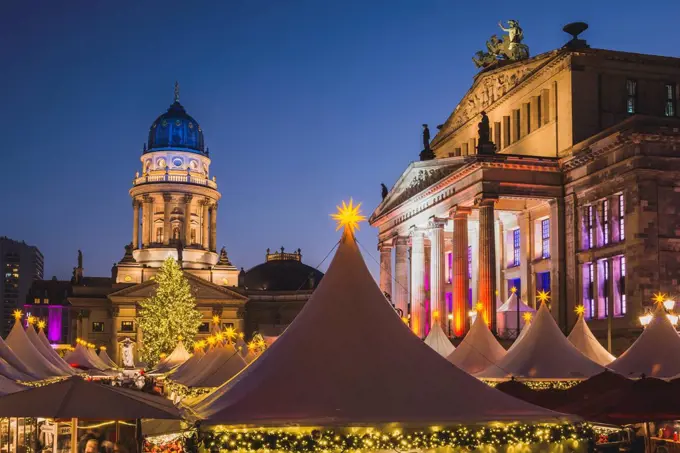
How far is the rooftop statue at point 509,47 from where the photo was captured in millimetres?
55828

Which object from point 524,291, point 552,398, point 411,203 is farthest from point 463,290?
point 552,398

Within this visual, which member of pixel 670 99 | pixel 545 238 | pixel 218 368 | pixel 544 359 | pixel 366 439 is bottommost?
pixel 366 439

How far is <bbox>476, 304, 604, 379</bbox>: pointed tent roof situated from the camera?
90.5ft

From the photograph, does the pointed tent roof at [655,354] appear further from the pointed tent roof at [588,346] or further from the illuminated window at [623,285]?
the illuminated window at [623,285]

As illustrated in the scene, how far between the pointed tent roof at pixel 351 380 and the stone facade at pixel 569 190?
2811 cm

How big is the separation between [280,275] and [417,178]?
65.5m

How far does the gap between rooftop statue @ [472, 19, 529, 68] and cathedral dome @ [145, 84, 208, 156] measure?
59.3 m

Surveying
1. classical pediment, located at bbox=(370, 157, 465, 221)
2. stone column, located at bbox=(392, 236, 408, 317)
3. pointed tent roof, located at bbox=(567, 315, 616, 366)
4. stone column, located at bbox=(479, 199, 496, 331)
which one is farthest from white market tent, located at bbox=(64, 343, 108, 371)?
pointed tent roof, located at bbox=(567, 315, 616, 366)

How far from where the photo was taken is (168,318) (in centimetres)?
8431

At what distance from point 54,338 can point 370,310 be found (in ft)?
371

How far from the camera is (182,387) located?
3331 centimetres

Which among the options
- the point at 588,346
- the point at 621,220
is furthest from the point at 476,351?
the point at 621,220

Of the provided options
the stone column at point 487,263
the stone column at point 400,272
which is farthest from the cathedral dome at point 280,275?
the stone column at point 487,263

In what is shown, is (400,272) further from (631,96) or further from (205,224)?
(205,224)
